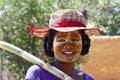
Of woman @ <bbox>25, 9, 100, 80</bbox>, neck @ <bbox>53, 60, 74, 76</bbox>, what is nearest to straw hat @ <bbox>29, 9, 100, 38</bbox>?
woman @ <bbox>25, 9, 100, 80</bbox>

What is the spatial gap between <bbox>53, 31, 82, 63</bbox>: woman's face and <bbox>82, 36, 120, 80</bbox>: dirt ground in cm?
823

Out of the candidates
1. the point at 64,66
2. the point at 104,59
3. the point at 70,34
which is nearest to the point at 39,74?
the point at 64,66

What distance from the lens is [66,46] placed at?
213 centimetres

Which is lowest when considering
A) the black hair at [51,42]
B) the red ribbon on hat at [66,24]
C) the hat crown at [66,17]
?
the black hair at [51,42]

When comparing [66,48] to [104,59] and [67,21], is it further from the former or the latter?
[104,59]

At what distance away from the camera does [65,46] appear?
213cm

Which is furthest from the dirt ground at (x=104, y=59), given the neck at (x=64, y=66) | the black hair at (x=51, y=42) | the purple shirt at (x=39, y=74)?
the purple shirt at (x=39, y=74)

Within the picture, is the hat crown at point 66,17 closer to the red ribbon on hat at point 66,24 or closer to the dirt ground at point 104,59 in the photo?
the red ribbon on hat at point 66,24

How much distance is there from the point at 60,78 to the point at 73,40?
0.24 metres

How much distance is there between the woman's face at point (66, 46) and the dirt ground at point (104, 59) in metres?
8.23

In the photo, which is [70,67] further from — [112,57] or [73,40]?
[112,57]

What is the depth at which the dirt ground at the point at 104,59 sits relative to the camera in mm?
10453

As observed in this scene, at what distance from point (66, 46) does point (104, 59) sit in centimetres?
858

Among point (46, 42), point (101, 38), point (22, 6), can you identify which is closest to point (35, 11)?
point (22, 6)
